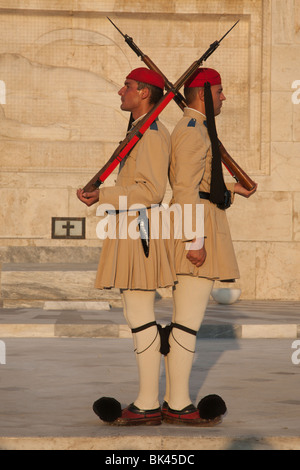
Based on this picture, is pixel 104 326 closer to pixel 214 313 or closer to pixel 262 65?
pixel 214 313

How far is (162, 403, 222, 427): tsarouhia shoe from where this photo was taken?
4.93m

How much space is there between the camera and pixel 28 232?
50.0 ft

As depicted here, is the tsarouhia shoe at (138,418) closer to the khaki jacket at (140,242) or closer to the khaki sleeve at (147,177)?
the khaki jacket at (140,242)

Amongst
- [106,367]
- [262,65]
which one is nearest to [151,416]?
[106,367]

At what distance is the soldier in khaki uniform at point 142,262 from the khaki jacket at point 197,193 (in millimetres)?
75

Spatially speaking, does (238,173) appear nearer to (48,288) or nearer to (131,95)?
(131,95)

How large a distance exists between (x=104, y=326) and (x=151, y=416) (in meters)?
4.95

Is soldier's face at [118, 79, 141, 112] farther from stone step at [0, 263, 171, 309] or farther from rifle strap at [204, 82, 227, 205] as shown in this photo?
stone step at [0, 263, 171, 309]

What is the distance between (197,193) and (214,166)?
0.23 meters

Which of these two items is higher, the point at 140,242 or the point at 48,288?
the point at 48,288

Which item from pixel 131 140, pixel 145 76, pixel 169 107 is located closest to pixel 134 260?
pixel 131 140

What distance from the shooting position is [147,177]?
4.85 metres

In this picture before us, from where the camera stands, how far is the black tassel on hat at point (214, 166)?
16.5 ft

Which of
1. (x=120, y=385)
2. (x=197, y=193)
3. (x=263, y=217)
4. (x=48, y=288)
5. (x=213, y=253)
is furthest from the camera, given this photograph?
(x=263, y=217)
